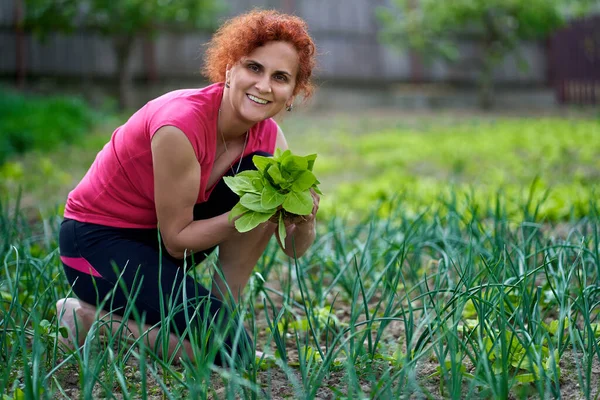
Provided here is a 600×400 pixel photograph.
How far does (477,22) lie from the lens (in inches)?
470

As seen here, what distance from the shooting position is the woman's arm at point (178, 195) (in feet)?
6.07

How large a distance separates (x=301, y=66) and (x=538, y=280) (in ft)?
3.87

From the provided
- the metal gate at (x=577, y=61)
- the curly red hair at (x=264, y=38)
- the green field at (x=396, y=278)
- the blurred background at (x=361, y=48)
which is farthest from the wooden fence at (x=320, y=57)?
the curly red hair at (x=264, y=38)

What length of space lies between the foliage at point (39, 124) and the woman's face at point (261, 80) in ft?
13.1

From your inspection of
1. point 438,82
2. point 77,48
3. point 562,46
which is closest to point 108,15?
point 77,48

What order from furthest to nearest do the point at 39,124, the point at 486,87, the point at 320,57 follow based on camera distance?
the point at 486,87 → the point at 320,57 → the point at 39,124

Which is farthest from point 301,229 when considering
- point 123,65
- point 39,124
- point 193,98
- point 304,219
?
point 123,65

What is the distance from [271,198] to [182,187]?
259mm

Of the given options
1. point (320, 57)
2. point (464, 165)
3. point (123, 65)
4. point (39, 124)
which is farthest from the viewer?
point (320, 57)

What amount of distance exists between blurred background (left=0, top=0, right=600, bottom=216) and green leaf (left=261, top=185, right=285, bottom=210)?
3863 millimetres

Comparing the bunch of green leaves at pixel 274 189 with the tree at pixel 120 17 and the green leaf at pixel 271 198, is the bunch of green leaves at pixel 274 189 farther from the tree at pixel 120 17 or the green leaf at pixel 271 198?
the tree at pixel 120 17

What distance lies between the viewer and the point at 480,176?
16.8 ft

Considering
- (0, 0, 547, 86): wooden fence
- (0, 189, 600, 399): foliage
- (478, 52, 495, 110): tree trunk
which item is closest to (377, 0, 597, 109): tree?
(478, 52, 495, 110): tree trunk

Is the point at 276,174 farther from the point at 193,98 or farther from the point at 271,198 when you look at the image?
the point at 193,98
